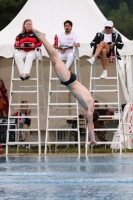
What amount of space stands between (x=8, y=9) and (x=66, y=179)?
104 feet

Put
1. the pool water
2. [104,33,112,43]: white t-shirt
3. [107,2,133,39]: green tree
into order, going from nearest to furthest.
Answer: the pool water
[104,33,112,43]: white t-shirt
[107,2,133,39]: green tree

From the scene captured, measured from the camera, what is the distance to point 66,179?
9945 millimetres

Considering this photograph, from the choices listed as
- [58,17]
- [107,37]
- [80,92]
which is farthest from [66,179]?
[58,17]

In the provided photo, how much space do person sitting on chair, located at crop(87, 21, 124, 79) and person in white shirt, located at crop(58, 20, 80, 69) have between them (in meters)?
0.51

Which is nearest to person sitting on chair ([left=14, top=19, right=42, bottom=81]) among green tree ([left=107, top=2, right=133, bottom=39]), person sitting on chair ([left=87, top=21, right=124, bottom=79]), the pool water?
person sitting on chair ([left=87, top=21, right=124, bottom=79])

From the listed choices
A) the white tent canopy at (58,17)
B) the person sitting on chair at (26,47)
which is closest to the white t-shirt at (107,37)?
the person sitting on chair at (26,47)

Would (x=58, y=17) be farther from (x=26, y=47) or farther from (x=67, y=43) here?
(x=26, y=47)

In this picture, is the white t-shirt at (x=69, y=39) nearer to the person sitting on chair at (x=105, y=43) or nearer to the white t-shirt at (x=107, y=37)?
the person sitting on chair at (x=105, y=43)

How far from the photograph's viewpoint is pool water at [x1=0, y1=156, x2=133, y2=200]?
320 inches

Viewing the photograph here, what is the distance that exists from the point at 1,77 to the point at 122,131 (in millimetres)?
4662

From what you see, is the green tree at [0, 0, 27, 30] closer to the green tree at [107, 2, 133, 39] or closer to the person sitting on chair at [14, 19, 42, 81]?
the person sitting on chair at [14, 19, 42, 81]

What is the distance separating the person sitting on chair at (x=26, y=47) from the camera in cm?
1661

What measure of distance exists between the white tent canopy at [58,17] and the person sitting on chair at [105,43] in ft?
6.71

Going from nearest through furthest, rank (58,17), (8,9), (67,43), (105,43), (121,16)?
1. (105,43)
2. (67,43)
3. (58,17)
4. (8,9)
5. (121,16)
